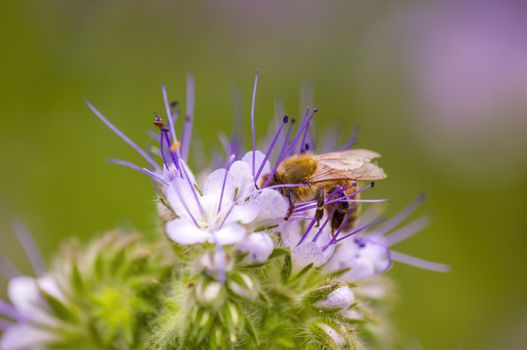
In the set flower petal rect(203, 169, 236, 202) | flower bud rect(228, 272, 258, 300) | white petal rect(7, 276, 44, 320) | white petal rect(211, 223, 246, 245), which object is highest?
flower petal rect(203, 169, 236, 202)

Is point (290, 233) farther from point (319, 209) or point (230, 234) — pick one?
point (230, 234)

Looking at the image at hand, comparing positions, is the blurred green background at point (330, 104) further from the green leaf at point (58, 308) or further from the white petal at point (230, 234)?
the white petal at point (230, 234)

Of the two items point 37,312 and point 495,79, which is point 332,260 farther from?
point 495,79

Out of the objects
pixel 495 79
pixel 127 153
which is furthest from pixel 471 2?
pixel 127 153

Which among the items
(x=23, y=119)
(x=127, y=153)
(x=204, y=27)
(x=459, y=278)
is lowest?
(x=459, y=278)

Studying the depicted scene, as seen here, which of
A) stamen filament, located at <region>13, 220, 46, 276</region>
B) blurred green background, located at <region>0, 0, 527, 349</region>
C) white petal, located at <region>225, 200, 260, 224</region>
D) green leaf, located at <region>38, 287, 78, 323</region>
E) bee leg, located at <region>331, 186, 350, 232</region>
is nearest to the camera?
white petal, located at <region>225, 200, 260, 224</region>

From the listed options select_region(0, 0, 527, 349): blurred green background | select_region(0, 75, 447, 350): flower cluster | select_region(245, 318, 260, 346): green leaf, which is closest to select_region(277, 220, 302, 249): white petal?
select_region(0, 75, 447, 350): flower cluster

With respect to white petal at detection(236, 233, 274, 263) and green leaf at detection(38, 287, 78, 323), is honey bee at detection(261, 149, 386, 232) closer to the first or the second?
white petal at detection(236, 233, 274, 263)
